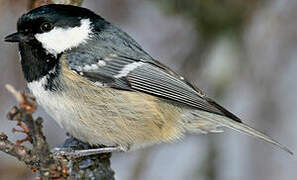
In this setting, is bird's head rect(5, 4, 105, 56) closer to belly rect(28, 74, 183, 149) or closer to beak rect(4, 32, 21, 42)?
beak rect(4, 32, 21, 42)

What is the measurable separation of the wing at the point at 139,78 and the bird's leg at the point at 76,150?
1.44 feet

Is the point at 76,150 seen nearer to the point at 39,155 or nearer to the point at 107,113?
the point at 107,113

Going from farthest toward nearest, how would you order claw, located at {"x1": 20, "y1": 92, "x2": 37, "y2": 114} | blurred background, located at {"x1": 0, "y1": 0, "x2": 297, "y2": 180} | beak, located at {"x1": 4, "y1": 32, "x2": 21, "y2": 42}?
blurred background, located at {"x1": 0, "y1": 0, "x2": 297, "y2": 180} < beak, located at {"x1": 4, "y1": 32, "x2": 21, "y2": 42} < claw, located at {"x1": 20, "y1": 92, "x2": 37, "y2": 114}

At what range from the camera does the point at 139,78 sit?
3170 millimetres

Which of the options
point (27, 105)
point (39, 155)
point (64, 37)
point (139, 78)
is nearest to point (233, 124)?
point (139, 78)

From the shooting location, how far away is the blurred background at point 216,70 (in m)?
4.14

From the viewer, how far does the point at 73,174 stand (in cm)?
287

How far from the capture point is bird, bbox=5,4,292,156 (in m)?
2.95

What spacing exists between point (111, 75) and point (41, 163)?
43.8 inches

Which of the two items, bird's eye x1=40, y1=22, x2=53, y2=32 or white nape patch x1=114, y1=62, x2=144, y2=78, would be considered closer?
bird's eye x1=40, y1=22, x2=53, y2=32

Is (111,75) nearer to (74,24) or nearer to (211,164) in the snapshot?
(74,24)

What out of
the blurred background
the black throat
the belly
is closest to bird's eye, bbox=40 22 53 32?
the black throat

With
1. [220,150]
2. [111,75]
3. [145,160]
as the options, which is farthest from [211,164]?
[111,75]

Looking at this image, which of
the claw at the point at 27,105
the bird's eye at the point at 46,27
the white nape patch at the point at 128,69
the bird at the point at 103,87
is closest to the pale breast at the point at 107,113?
the bird at the point at 103,87
